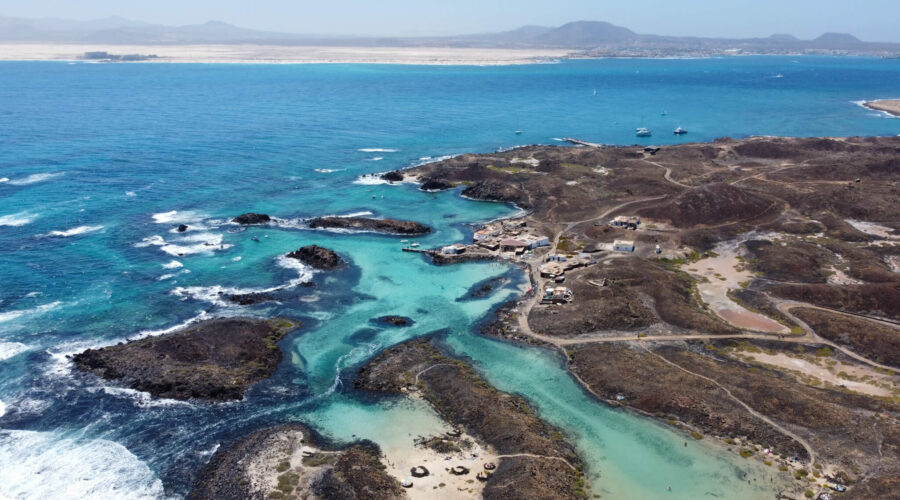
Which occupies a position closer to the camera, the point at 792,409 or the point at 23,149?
the point at 792,409

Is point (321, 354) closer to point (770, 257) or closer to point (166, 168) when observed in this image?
point (770, 257)

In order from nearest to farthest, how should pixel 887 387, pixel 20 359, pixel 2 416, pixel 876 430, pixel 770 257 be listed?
pixel 876 430, pixel 2 416, pixel 887 387, pixel 20 359, pixel 770 257

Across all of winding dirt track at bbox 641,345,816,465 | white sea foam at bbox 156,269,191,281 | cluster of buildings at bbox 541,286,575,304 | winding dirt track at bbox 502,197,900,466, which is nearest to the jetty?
cluster of buildings at bbox 541,286,575,304

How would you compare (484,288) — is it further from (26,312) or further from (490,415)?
(26,312)

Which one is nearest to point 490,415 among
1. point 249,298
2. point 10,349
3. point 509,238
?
point 249,298

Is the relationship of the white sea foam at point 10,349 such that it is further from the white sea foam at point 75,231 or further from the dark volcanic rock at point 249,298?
the white sea foam at point 75,231

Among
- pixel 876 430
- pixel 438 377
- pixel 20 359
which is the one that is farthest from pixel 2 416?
pixel 876 430
